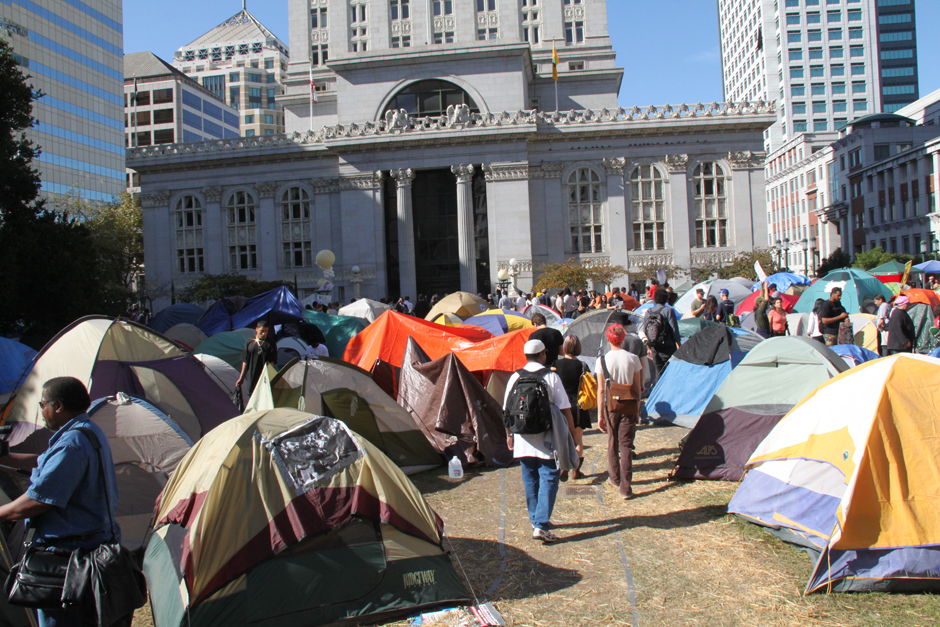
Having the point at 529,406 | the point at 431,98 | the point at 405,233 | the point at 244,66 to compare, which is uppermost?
the point at 244,66

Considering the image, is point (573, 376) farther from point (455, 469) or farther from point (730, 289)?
point (730, 289)

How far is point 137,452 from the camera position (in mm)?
7605

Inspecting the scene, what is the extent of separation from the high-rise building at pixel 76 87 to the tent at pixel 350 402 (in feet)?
210

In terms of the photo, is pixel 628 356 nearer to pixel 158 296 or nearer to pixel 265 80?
pixel 158 296

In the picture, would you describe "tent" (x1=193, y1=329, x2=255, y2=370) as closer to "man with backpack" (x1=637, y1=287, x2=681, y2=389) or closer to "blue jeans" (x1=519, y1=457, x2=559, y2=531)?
"man with backpack" (x1=637, y1=287, x2=681, y2=389)

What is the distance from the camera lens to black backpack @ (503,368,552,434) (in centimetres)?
677

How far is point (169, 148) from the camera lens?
41312 mm

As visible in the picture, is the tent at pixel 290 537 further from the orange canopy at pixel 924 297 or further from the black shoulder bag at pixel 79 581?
the orange canopy at pixel 924 297

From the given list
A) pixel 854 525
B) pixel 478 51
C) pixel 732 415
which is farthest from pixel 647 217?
pixel 854 525

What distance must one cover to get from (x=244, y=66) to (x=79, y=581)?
5076 inches

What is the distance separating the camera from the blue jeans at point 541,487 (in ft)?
22.9

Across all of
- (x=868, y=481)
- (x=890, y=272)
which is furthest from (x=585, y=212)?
(x=868, y=481)

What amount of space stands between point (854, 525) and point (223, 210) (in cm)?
4066

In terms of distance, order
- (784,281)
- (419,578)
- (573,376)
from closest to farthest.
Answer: (419,578) → (573,376) → (784,281)
